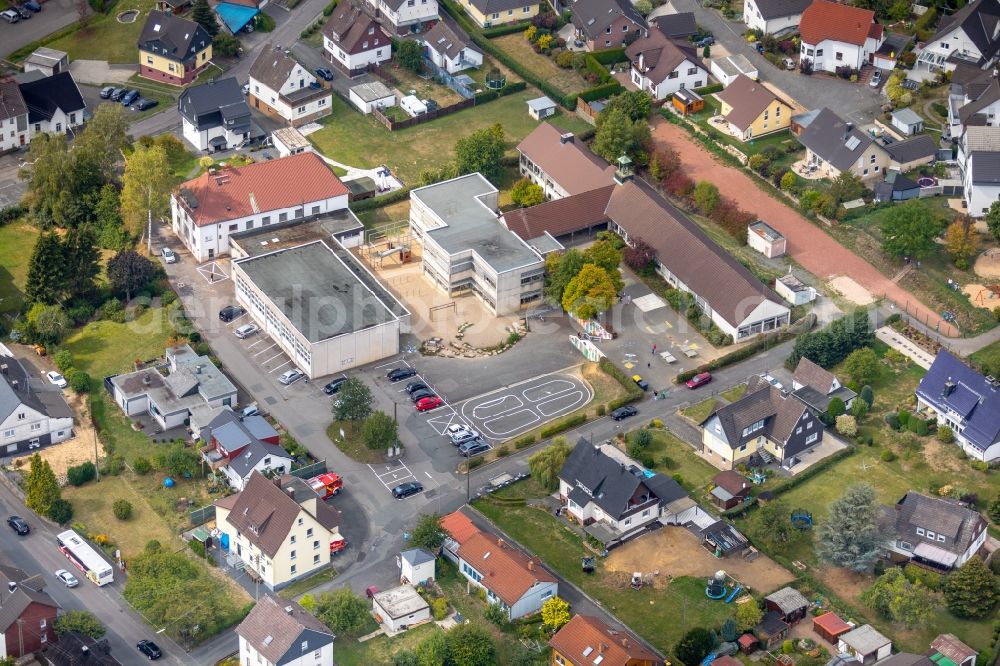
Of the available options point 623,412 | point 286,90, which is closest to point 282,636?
point 623,412

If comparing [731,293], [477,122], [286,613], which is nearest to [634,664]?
[286,613]

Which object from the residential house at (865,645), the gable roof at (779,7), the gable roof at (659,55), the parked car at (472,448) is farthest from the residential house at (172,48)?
the residential house at (865,645)

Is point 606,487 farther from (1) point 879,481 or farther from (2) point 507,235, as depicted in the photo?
(2) point 507,235

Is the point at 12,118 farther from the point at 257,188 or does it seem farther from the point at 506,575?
the point at 506,575

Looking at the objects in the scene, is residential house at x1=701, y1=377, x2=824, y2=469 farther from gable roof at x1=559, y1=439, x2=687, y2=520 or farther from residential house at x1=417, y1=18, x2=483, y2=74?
residential house at x1=417, y1=18, x2=483, y2=74

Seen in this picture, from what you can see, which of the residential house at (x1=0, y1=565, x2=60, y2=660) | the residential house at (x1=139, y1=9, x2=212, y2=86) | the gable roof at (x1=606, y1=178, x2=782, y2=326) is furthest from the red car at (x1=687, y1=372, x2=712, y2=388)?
the residential house at (x1=139, y1=9, x2=212, y2=86)

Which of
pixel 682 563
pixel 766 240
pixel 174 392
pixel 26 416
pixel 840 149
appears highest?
pixel 840 149
